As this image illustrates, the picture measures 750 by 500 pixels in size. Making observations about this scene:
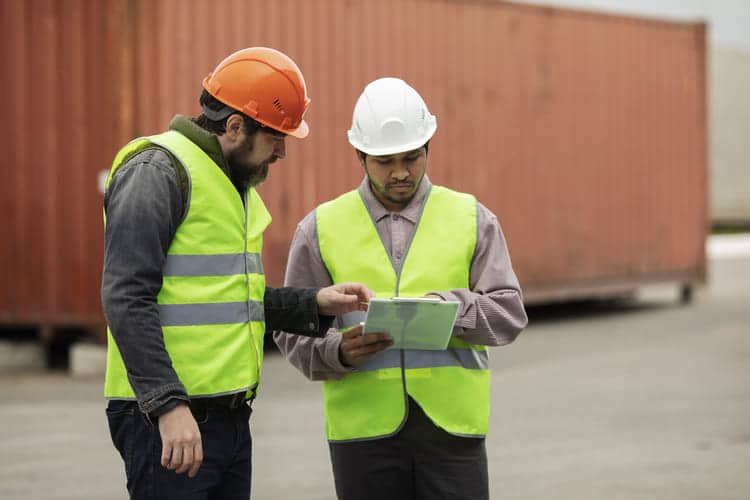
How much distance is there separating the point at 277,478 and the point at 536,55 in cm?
912

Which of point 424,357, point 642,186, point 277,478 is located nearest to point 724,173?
point 642,186

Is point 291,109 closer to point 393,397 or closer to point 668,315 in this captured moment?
point 393,397

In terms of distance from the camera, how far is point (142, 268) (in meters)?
2.80

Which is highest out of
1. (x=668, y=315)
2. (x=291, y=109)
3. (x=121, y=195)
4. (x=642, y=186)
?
(x=291, y=109)

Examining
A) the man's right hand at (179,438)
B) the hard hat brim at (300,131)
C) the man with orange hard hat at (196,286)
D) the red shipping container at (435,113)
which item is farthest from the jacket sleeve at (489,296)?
the red shipping container at (435,113)

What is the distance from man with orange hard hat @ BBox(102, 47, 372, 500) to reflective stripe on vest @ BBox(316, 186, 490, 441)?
15 cm

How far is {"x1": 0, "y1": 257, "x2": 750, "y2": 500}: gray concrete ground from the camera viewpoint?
6.40 metres

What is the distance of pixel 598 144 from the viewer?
15312 mm

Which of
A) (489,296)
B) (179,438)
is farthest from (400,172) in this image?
(179,438)

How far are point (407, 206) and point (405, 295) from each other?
11.1 inches

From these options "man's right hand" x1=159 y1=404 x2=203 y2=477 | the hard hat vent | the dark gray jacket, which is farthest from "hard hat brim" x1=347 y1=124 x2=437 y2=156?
"man's right hand" x1=159 y1=404 x2=203 y2=477

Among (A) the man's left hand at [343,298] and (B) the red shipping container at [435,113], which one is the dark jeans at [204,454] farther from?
(B) the red shipping container at [435,113]

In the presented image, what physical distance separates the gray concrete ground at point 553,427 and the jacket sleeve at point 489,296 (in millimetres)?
2950

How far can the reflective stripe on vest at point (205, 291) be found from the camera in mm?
2936
